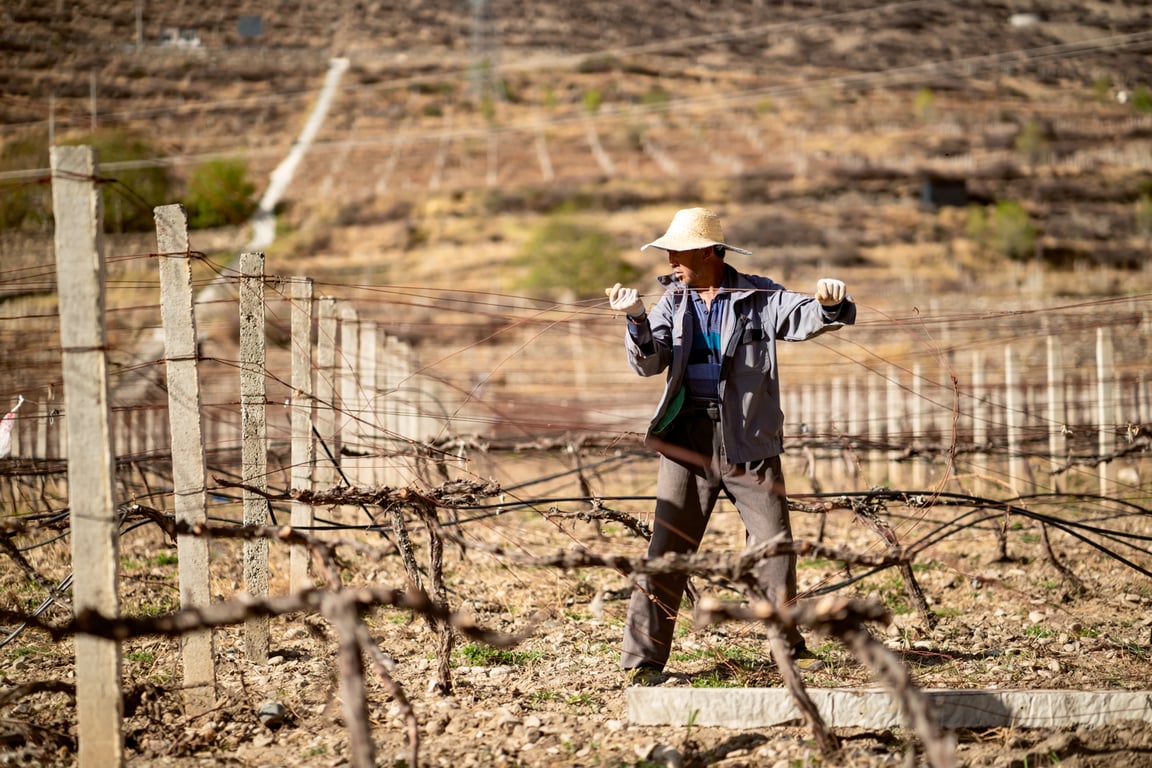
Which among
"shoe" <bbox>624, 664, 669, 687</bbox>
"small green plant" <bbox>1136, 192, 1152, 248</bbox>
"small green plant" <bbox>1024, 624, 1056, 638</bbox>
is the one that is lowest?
"small green plant" <bbox>1024, 624, 1056, 638</bbox>

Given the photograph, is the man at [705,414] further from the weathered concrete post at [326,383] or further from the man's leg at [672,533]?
the weathered concrete post at [326,383]

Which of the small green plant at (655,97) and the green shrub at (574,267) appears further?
the small green plant at (655,97)

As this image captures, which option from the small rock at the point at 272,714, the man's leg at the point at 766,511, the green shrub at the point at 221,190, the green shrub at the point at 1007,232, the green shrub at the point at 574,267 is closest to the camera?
the small rock at the point at 272,714

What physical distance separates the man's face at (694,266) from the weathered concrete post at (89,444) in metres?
2.24

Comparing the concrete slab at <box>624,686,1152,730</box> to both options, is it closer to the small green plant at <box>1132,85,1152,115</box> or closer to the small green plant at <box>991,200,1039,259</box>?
the small green plant at <box>991,200,1039,259</box>

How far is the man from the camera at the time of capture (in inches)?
159

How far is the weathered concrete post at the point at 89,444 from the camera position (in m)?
2.92

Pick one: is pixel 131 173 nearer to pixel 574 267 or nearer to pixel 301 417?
pixel 574 267

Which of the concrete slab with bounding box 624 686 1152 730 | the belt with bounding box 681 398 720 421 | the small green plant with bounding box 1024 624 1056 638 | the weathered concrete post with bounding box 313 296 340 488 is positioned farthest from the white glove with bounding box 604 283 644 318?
the small green plant with bounding box 1024 624 1056 638

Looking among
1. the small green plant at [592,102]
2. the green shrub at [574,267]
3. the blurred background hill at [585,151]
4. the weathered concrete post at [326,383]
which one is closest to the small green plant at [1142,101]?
the blurred background hill at [585,151]

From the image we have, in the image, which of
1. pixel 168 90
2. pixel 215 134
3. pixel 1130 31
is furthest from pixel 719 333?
pixel 1130 31

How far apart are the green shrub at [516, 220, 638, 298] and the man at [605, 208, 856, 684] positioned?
32.5m

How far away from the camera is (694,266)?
4.27m

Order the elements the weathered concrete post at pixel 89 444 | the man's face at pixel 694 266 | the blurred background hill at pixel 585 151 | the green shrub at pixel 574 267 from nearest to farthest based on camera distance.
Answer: the weathered concrete post at pixel 89 444 < the man's face at pixel 694 266 < the blurred background hill at pixel 585 151 < the green shrub at pixel 574 267
